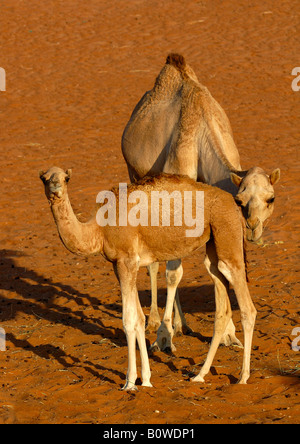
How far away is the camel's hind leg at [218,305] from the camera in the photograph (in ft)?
23.8

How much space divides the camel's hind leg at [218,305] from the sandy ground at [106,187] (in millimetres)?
191

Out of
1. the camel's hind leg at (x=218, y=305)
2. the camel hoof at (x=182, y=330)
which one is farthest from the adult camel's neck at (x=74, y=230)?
the camel hoof at (x=182, y=330)

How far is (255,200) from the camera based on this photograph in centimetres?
665

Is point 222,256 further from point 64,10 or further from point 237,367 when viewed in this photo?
point 64,10

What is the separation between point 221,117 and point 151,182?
202 cm

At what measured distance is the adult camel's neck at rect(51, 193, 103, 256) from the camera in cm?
656

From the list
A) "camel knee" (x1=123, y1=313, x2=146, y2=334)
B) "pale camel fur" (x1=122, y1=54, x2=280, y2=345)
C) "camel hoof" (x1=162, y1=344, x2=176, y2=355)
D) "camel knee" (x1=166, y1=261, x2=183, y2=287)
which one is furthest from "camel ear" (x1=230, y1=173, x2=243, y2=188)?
"camel hoof" (x1=162, y1=344, x2=176, y2=355)

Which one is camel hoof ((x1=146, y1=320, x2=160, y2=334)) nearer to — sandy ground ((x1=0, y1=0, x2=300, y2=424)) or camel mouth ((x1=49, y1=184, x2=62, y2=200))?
sandy ground ((x1=0, y1=0, x2=300, y2=424))

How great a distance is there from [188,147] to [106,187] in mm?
6984

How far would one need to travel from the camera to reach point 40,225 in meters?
13.6

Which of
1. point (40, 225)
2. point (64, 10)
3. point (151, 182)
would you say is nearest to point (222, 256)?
point (151, 182)

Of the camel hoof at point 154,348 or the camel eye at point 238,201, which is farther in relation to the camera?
the camel hoof at point 154,348

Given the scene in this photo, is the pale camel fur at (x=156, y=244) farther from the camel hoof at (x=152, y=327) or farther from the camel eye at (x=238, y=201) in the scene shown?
the camel hoof at (x=152, y=327)

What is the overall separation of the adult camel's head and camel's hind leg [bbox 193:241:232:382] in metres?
0.56
